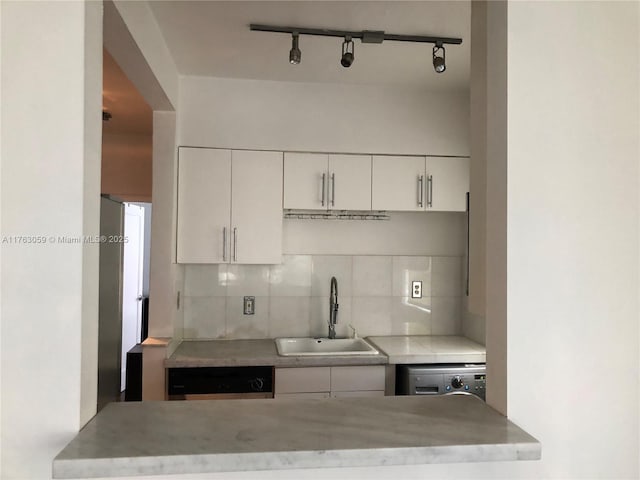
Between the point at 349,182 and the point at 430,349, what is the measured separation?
1211 mm

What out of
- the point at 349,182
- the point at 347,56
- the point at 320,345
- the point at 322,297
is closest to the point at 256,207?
the point at 349,182

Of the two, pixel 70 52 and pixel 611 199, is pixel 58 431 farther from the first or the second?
pixel 611 199

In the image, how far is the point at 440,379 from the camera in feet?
8.66

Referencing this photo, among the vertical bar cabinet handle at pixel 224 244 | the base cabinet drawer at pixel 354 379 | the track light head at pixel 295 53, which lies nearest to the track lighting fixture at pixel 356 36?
the track light head at pixel 295 53

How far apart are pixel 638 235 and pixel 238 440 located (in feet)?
3.38

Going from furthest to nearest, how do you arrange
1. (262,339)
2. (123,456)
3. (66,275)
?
1. (262,339)
2. (66,275)
3. (123,456)

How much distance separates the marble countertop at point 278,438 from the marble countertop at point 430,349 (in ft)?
5.30

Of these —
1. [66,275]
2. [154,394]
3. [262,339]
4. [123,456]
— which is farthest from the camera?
[262,339]

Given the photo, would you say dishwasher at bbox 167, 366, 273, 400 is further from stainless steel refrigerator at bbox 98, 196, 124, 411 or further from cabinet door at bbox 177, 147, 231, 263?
cabinet door at bbox 177, 147, 231, 263

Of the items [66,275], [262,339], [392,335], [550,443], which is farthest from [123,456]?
[392,335]

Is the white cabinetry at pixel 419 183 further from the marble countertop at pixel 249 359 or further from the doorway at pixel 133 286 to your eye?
the doorway at pixel 133 286

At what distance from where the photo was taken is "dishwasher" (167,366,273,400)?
257 cm

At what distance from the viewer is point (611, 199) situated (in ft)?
3.45

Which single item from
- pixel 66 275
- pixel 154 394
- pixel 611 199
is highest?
pixel 611 199
